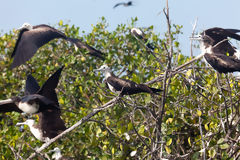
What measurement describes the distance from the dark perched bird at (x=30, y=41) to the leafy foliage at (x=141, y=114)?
42 cm

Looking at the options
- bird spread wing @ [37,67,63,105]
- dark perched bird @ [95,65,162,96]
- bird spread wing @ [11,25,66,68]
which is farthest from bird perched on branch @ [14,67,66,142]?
dark perched bird @ [95,65,162,96]

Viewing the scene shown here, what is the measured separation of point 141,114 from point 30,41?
60.0 inches

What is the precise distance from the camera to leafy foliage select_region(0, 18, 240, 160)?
134 inches

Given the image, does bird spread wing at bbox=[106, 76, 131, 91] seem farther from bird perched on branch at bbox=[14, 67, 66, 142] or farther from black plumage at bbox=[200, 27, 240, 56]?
black plumage at bbox=[200, 27, 240, 56]

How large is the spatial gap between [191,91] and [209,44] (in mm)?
1041

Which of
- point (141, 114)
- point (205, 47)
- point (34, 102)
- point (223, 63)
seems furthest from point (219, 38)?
point (34, 102)

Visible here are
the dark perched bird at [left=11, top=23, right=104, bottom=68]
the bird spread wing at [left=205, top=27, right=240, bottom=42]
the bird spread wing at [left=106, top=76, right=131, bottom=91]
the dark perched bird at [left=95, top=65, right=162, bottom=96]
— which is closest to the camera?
the dark perched bird at [left=95, top=65, right=162, bottom=96]

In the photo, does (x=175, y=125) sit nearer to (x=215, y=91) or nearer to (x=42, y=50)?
(x=215, y=91)

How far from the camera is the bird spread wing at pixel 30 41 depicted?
13.6ft

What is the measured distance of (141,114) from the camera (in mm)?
4098

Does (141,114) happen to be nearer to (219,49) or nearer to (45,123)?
(45,123)

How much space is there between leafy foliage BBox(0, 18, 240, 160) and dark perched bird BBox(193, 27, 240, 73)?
170mm

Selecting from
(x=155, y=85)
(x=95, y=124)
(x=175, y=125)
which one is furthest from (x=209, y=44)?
(x=95, y=124)

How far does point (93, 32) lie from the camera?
6.12 metres
